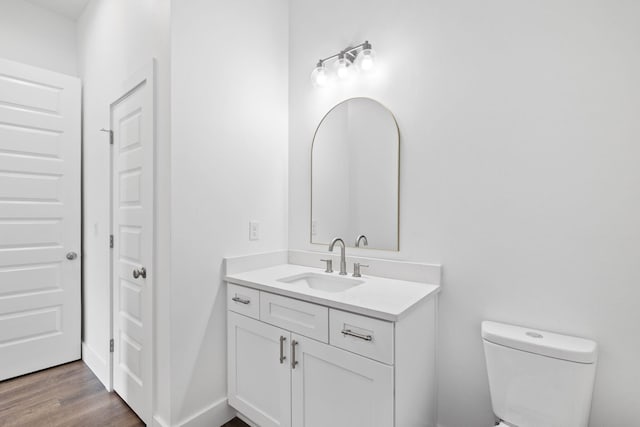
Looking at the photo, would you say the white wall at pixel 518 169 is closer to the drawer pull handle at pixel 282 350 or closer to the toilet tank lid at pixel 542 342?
the toilet tank lid at pixel 542 342

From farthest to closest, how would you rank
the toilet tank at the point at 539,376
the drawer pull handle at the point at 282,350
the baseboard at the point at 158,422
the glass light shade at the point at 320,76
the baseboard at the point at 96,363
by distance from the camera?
the baseboard at the point at 96,363
the glass light shade at the point at 320,76
the baseboard at the point at 158,422
the drawer pull handle at the point at 282,350
the toilet tank at the point at 539,376

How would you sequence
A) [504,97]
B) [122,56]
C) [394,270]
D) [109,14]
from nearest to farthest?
[504,97] < [394,270] < [122,56] < [109,14]

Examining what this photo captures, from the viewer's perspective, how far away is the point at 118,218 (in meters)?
2.04

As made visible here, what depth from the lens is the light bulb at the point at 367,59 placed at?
69.4 inches

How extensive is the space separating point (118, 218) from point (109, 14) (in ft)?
4.76

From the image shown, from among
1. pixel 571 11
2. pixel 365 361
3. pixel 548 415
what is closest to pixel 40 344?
pixel 365 361

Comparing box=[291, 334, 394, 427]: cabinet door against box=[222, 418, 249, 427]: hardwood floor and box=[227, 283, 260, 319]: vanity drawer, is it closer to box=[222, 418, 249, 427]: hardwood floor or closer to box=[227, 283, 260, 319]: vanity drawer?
box=[227, 283, 260, 319]: vanity drawer

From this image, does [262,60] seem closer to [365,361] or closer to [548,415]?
[365,361]

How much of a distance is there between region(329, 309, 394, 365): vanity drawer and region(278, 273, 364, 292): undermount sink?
42 centimetres

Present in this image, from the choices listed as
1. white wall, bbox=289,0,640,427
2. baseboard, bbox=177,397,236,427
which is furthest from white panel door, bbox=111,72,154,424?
white wall, bbox=289,0,640,427

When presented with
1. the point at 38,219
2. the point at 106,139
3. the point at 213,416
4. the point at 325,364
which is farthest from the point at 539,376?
the point at 38,219

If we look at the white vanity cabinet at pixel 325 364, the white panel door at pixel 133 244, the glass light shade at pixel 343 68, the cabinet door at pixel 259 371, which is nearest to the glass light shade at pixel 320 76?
the glass light shade at pixel 343 68

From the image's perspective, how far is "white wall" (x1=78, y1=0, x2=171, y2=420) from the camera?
1.62 m

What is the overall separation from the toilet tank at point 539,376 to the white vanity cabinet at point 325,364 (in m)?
0.31
